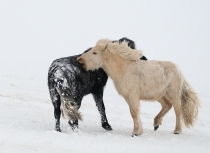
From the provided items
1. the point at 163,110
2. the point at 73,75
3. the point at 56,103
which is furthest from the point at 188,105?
the point at 56,103

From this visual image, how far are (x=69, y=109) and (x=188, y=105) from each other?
124 inches

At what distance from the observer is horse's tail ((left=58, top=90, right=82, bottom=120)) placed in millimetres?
6164

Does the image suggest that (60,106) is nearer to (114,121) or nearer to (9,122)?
(9,122)

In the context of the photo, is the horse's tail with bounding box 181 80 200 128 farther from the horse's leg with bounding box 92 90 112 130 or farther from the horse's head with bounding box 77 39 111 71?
the horse's head with bounding box 77 39 111 71

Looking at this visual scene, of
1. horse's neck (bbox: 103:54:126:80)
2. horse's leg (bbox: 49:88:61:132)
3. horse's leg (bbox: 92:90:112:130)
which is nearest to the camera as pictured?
horse's leg (bbox: 49:88:61:132)

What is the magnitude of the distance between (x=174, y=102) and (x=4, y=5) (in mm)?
121572

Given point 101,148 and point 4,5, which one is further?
point 4,5

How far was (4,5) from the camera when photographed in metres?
119

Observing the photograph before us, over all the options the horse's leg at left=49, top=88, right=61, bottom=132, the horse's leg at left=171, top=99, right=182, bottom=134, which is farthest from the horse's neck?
the horse's leg at left=171, top=99, right=182, bottom=134

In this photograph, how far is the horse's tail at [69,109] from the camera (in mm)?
6164

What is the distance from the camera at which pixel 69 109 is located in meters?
6.17

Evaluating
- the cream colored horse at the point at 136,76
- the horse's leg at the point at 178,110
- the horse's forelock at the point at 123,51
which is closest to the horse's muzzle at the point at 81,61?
the cream colored horse at the point at 136,76

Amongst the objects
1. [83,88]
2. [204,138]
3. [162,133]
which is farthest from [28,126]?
[204,138]

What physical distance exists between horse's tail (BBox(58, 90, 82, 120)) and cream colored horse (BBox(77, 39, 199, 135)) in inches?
40.5
